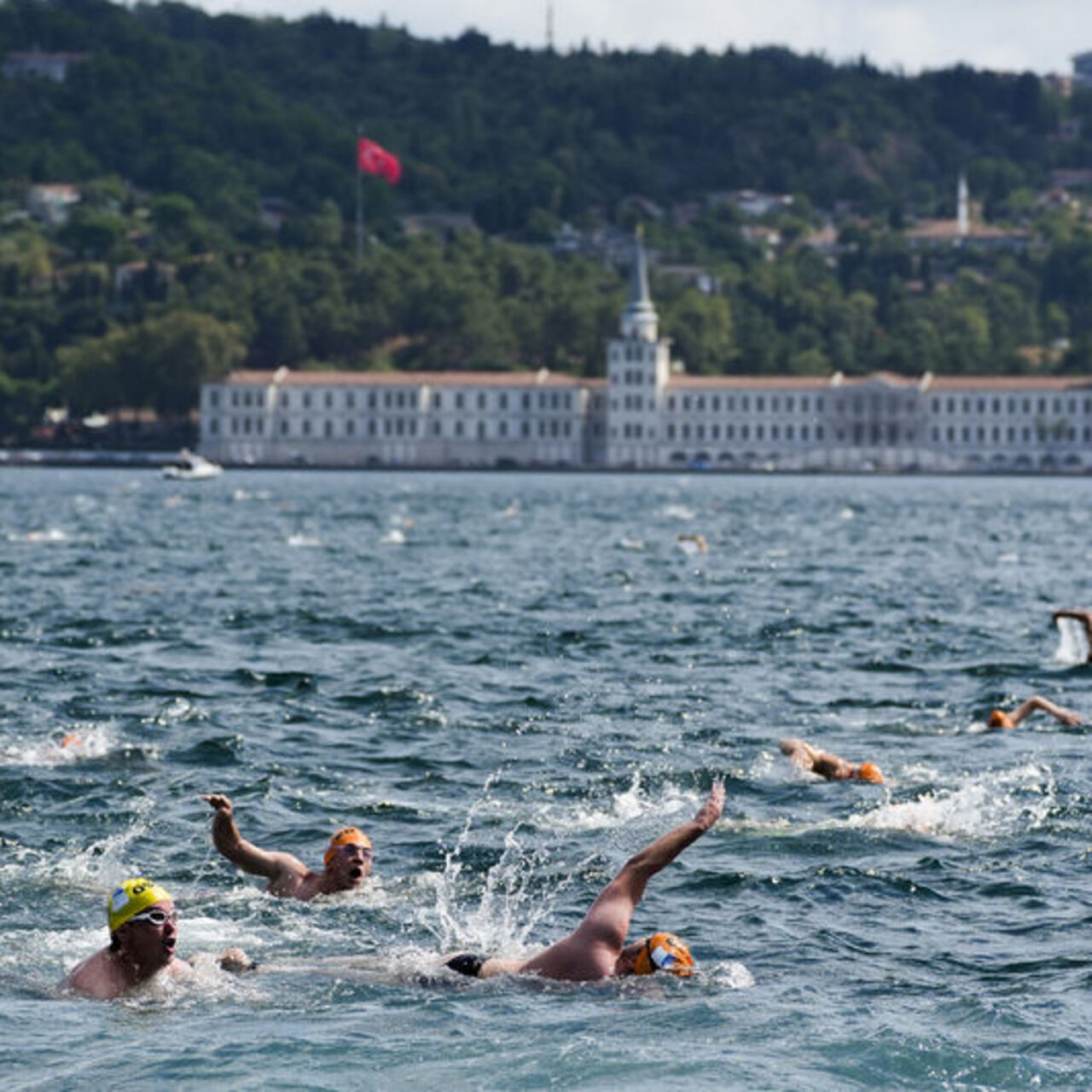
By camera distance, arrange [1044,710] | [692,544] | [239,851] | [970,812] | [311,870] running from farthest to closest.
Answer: [692,544] < [1044,710] < [970,812] < [311,870] < [239,851]

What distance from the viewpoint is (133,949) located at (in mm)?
15078

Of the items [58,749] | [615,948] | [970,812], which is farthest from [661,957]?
[58,749]

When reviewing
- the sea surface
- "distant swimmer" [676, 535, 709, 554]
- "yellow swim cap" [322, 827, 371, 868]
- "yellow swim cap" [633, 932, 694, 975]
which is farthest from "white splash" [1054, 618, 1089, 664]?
"distant swimmer" [676, 535, 709, 554]

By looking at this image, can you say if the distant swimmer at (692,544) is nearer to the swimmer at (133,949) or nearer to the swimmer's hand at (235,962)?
the swimmer's hand at (235,962)

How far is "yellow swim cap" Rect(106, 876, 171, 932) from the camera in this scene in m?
14.8

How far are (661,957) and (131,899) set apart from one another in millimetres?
3324

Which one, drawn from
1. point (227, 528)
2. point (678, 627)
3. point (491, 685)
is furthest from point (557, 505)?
point (491, 685)

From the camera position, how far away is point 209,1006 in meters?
15.1

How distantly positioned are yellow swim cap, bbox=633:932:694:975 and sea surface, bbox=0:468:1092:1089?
0.31 feet

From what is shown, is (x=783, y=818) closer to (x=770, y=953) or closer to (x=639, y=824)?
(x=639, y=824)

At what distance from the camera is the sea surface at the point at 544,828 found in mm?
14422

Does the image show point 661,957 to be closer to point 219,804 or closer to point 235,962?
point 235,962

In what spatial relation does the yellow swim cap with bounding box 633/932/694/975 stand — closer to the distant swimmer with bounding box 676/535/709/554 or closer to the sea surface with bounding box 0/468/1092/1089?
the sea surface with bounding box 0/468/1092/1089

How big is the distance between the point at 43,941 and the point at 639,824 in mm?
6616
